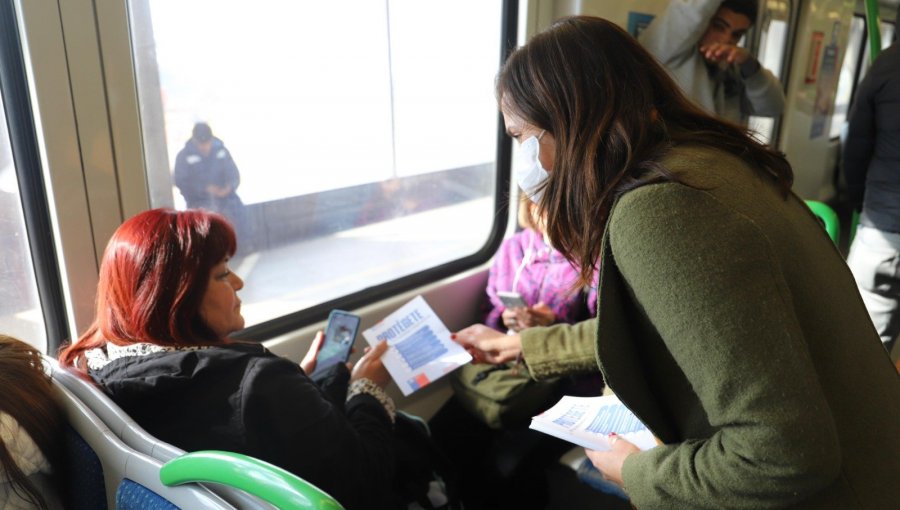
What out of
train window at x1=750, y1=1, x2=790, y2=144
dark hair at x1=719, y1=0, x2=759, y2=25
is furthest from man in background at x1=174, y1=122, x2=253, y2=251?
train window at x1=750, y1=1, x2=790, y2=144

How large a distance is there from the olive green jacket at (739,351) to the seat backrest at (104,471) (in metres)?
0.59

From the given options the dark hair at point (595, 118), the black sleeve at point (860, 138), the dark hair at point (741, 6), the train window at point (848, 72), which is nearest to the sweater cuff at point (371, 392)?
the dark hair at point (595, 118)

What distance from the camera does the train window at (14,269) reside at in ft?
4.41

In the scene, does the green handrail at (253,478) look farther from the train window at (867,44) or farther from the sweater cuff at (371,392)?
the train window at (867,44)

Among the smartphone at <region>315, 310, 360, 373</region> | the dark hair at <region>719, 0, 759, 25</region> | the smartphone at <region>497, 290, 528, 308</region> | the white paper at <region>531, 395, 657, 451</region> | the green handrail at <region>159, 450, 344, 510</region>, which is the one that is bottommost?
the smartphone at <region>497, 290, 528, 308</region>

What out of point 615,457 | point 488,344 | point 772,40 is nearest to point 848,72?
point 772,40

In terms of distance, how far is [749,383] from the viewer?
72 cm

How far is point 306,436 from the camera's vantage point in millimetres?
1184

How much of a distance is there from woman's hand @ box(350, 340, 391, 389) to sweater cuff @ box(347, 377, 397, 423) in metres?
0.14

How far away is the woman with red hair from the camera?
1124 millimetres

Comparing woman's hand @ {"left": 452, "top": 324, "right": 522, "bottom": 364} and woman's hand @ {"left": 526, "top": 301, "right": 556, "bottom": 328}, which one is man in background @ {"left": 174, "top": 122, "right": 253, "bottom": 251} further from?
woman's hand @ {"left": 526, "top": 301, "right": 556, "bottom": 328}

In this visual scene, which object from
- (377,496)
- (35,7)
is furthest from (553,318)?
(35,7)

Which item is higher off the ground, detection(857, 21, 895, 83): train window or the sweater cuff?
detection(857, 21, 895, 83): train window

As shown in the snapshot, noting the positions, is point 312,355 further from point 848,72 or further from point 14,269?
point 848,72
